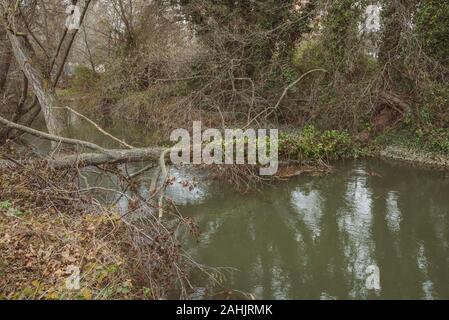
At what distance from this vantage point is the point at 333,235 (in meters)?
6.63

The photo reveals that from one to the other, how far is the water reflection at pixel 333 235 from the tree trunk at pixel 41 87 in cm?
381

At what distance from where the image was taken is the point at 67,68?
2681cm

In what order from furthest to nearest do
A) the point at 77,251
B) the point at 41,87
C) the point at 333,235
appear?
the point at 41,87, the point at 333,235, the point at 77,251

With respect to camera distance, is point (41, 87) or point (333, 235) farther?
point (41, 87)

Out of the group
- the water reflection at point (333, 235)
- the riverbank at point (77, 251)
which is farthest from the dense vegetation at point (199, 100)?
the water reflection at point (333, 235)

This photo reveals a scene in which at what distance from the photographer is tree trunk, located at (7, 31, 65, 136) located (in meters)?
9.69

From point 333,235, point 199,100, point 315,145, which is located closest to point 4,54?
point 199,100

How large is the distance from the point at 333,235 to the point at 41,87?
22.8 feet

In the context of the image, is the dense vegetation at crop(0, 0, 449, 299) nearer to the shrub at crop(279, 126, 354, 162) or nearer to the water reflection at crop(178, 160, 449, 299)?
the shrub at crop(279, 126, 354, 162)

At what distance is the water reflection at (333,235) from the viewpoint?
206 inches

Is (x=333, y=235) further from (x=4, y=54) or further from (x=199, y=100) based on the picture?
(x=4, y=54)
